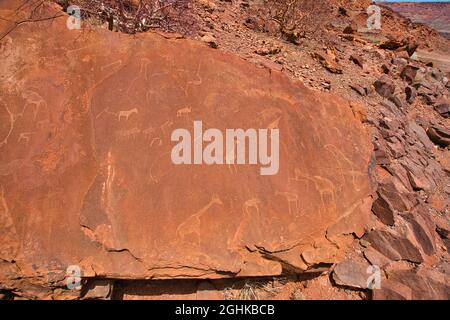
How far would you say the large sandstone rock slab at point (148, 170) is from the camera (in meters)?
2.05

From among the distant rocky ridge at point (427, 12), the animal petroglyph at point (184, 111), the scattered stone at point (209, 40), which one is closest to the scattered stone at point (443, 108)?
the scattered stone at point (209, 40)

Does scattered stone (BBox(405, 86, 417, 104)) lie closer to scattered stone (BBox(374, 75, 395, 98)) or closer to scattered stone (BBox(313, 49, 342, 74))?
scattered stone (BBox(374, 75, 395, 98))

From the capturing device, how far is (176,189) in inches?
88.1

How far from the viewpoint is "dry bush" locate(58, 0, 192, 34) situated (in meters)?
3.47

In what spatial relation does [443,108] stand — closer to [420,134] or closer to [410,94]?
[410,94]

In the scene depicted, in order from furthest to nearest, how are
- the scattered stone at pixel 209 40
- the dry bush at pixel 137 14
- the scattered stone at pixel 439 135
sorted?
the scattered stone at pixel 439 135
the scattered stone at pixel 209 40
the dry bush at pixel 137 14

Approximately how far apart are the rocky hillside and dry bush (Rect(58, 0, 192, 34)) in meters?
0.95

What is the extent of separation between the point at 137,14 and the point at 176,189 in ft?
7.21

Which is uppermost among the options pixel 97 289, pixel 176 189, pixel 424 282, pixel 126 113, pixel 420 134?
pixel 126 113

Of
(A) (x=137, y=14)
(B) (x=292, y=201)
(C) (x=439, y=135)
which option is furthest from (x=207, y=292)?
(C) (x=439, y=135)

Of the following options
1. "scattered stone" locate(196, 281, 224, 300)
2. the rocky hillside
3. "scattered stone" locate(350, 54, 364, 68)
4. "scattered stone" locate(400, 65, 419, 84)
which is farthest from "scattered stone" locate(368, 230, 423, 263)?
"scattered stone" locate(400, 65, 419, 84)

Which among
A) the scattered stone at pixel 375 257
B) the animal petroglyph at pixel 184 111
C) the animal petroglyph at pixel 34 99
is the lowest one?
the scattered stone at pixel 375 257

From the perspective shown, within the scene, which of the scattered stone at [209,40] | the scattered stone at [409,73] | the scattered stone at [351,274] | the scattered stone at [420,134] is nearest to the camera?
the scattered stone at [351,274]

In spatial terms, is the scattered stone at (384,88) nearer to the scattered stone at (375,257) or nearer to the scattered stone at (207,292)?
the scattered stone at (375,257)
